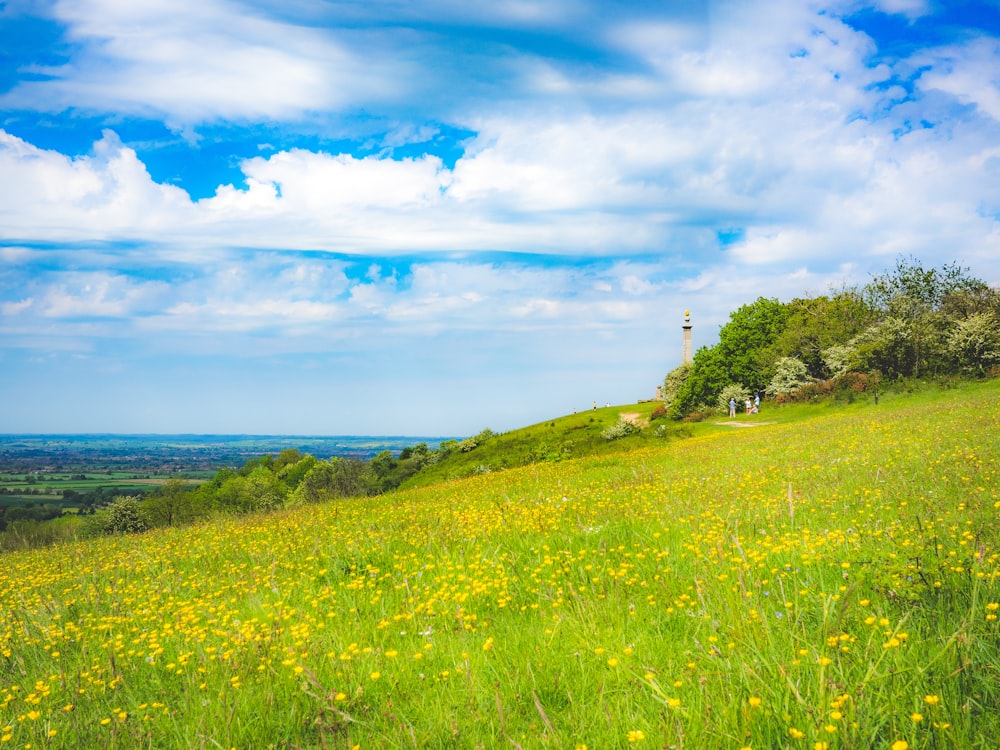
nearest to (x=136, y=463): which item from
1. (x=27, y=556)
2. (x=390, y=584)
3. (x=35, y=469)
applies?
Answer: (x=35, y=469)

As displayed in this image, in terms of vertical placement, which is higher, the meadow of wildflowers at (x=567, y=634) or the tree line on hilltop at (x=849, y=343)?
the tree line on hilltop at (x=849, y=343)

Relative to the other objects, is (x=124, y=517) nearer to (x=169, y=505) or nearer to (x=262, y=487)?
(x=169, y=505)

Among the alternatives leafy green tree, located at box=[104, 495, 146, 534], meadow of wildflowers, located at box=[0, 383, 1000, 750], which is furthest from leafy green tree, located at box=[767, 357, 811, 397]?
leafy green tree, located at box=[104, 495, 146, 534]

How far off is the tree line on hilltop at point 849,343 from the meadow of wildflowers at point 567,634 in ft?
143

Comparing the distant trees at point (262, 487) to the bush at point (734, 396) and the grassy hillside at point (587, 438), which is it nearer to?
the grassy hillside at point (587, 438)

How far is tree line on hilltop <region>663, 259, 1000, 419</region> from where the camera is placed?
4431 centimetres

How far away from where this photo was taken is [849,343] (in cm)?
5175

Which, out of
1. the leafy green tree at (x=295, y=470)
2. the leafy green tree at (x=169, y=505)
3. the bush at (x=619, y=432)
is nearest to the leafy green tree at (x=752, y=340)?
the bush at (x=619, y=432)

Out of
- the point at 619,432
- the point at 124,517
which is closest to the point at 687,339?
the point at 619,432

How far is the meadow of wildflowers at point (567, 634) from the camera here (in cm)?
335

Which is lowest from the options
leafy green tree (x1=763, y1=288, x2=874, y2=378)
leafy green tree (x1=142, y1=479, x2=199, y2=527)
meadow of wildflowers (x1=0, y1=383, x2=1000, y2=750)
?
leafy green tree (x1=142, y1=479, x2=199, y2=527)

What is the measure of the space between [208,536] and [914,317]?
186 feet

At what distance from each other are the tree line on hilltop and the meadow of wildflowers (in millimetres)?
43478

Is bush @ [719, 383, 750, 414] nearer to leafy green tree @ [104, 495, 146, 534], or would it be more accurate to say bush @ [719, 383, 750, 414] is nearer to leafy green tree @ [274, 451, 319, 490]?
leafy green tree @ [104, 495, 146, 534]
